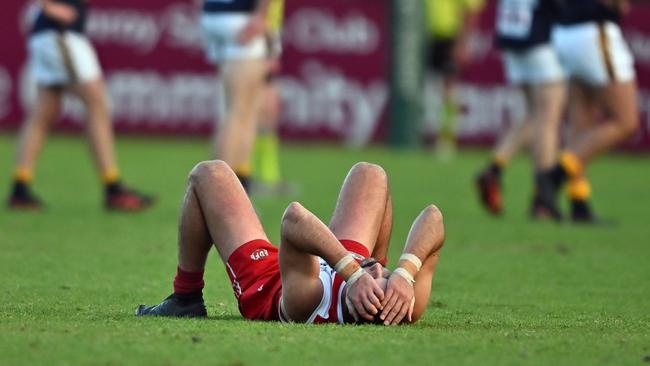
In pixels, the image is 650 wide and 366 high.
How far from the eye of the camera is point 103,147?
10.8 metres

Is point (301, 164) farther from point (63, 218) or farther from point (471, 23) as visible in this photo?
point (63, 218)

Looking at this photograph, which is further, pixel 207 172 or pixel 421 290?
pixel 207 172

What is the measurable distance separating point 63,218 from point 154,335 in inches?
221

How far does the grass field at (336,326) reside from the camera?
4.61 meters

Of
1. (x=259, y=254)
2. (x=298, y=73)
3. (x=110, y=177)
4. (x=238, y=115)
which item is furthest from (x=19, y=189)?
(x=298, y=73)

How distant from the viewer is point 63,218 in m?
10.3

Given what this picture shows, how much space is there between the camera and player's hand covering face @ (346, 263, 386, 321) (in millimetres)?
4945

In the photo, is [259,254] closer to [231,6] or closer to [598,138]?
[231,6]

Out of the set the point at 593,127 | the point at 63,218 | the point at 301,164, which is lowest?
the point at 301,164

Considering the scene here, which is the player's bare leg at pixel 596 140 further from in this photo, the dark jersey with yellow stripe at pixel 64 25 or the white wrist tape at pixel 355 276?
the white wrist tape at pixel 355 276

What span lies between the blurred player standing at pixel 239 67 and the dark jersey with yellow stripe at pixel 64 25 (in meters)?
1.04

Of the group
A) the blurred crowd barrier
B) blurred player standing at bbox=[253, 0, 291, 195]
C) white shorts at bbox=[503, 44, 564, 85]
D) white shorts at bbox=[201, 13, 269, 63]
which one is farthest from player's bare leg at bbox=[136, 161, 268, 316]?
the blurred crowd barrier

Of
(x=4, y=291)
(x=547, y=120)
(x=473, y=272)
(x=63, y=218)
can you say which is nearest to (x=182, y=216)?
(x=4, y=291)

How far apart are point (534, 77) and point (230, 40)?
259 cm
